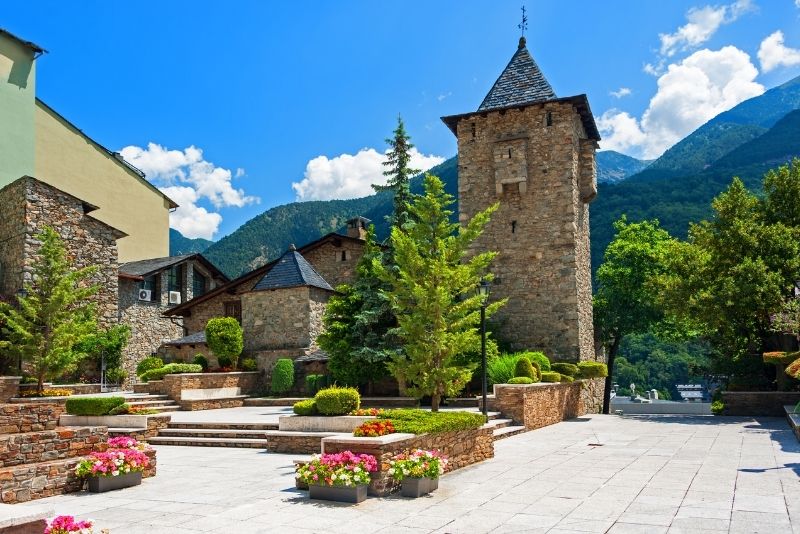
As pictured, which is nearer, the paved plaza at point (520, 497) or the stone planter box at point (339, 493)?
the paved plaza at point (520, 497)

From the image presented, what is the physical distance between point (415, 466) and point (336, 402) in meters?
5.19

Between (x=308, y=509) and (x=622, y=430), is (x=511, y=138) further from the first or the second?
(x=308, y=509)

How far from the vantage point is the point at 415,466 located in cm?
880

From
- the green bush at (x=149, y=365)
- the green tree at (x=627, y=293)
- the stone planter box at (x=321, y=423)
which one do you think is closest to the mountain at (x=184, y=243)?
the green bush at (x=149, y=365)

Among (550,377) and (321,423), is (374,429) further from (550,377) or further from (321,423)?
(550,377)

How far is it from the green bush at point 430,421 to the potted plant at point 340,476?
57.5 inches

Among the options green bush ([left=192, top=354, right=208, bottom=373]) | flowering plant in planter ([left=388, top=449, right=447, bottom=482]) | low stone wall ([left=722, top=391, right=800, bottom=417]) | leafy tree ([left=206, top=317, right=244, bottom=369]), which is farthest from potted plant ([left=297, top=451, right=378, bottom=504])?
green bush ([left=192, top=354, right=208, bottom=373])

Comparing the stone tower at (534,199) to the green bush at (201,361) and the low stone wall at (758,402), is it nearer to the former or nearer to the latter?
the low stone wall at (758,402)

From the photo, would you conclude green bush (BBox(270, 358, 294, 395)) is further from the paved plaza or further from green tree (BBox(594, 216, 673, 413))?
green tree (BBox(594, 216, 673, 413))

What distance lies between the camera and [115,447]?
34.4ft

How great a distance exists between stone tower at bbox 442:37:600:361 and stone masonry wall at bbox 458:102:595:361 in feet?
0.13

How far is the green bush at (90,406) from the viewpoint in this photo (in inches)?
625

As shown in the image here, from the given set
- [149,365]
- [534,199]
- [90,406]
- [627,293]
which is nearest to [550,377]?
[534,199]

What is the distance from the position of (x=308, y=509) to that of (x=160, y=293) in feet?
93.7
